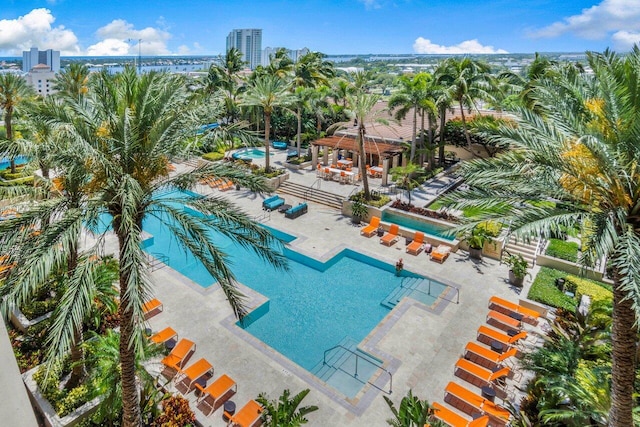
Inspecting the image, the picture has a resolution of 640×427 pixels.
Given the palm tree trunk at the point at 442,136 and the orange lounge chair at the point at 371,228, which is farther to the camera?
the palm tree trunk at the point at 442,136

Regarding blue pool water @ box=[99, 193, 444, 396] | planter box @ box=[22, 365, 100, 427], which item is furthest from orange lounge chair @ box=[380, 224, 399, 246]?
planter box @ box=[22, 365, 100, 427]

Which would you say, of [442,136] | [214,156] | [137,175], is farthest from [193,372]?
[214,156]

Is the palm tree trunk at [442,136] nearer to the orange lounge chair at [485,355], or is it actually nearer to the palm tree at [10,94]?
the orange lounge chair at [485,355]

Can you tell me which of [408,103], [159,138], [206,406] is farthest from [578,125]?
[408,103]

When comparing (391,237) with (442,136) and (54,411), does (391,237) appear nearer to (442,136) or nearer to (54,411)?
(442,136)

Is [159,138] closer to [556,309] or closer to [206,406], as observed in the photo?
[206,406]

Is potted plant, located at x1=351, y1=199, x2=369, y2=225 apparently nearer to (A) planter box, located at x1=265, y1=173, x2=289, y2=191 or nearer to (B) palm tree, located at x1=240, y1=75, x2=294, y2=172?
(A) planter box, located at x1=265, y1=173, x2=289, y2=191

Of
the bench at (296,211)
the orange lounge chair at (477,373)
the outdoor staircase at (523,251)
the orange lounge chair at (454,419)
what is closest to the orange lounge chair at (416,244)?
the outdoor staircase at (523,251)

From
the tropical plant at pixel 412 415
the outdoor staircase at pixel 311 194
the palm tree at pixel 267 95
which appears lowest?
the tropical plant at pixel 412 415
